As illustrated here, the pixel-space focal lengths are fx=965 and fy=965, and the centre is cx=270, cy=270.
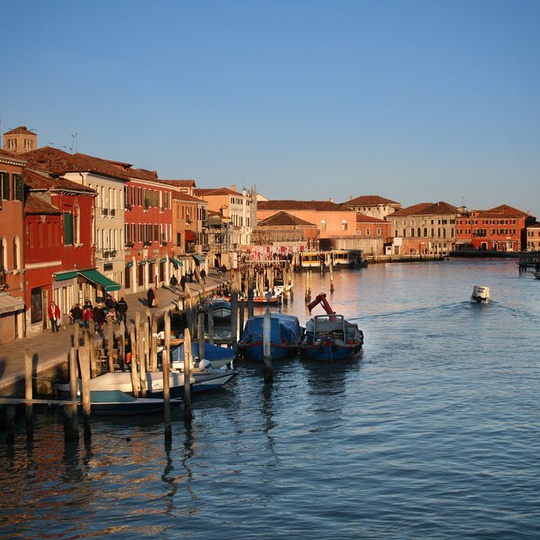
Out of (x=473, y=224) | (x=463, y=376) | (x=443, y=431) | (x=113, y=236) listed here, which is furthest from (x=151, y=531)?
(x=473, y=224)

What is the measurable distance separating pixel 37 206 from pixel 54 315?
410 cm

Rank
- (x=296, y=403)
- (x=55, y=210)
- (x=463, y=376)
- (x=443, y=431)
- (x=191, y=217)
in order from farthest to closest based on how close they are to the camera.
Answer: (x=191, y=217)
(x=55, y=210)
(x=463, y=376)
(x=296, y=403)
(x=443, y=431)

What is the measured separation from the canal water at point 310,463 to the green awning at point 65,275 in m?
8.37

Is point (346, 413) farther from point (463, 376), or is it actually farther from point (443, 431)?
point (463, 376)

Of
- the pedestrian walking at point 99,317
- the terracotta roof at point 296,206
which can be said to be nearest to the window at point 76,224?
the pedestrian walking at point 99,317

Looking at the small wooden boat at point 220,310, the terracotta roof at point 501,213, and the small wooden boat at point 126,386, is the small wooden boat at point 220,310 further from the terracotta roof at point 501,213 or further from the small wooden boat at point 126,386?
the terracotta roof at point 501,213

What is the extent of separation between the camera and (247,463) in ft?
71.9

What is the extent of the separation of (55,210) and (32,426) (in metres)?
15.2

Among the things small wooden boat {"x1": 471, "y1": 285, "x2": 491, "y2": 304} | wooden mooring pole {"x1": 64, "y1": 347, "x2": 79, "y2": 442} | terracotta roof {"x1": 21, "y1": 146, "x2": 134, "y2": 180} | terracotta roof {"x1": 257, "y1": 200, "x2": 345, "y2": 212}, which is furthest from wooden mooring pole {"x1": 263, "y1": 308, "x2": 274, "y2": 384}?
terracotta roof {"x1": 257, "y1": 200, "x2": 345, "y2": 212}

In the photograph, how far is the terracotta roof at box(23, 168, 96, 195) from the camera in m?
36.7

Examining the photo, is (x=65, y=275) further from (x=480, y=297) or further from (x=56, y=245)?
(x=480, y=297)

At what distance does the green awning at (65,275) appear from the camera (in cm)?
3700

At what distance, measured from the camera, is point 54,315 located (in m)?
34.4

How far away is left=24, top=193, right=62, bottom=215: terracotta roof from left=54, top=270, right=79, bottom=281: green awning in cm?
238
